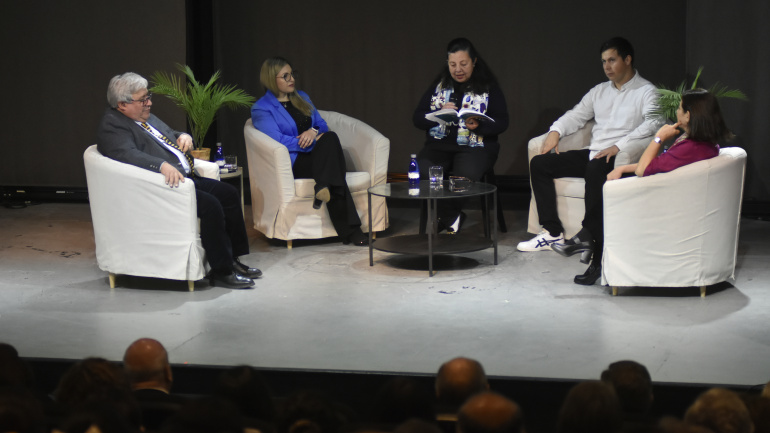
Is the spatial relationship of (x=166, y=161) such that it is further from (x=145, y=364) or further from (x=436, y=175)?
(x=145, y=364)

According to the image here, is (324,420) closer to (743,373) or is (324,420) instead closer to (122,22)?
(743,373)

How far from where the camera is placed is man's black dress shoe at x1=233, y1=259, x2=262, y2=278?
515 cm

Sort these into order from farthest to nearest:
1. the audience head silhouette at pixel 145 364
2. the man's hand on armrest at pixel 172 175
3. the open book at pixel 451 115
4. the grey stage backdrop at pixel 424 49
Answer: the grey stage backdrop at pixel 424 49 < the open book at pixel 451 115 < the man's hand on armrest at pixel 172 175 < the audience head silhouette at pixel 145 364

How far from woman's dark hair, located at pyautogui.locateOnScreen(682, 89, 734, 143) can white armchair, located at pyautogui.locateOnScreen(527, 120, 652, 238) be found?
1003mm

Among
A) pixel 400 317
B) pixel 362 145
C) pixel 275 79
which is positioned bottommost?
pixel 400 317

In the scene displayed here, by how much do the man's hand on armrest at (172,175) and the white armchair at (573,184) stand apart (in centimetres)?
231

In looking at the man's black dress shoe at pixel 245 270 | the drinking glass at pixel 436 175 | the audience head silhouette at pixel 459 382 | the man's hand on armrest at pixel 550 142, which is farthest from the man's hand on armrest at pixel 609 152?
the audience head silhouette at pixel 459 382

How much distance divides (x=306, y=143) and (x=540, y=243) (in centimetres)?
157

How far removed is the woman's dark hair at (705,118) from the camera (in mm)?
4426

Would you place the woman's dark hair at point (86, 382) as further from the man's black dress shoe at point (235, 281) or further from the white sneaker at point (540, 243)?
the white sneaker at point (540, 243)

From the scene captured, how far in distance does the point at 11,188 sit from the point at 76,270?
2.87 metres

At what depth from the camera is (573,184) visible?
18.5 ft

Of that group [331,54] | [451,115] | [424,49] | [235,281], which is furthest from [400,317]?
[331,54]

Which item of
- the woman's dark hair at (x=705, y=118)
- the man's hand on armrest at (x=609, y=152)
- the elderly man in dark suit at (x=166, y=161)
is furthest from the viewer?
the man's hand on armrest at (x=609, y=152)
